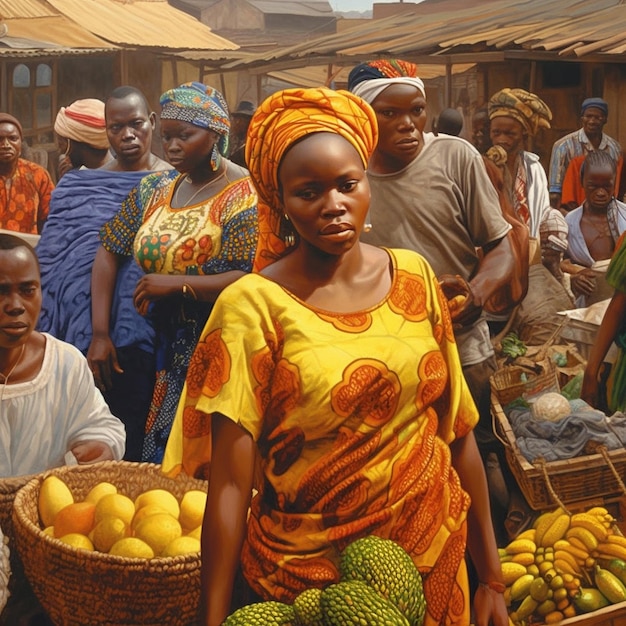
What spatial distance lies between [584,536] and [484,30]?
112 inches

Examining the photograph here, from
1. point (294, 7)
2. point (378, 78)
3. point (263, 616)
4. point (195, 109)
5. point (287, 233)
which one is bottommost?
point (263, 616)

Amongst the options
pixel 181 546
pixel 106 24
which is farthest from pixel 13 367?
pixel 106 24

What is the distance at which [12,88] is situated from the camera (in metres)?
6.86

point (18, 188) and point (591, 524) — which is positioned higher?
point (18, 188)

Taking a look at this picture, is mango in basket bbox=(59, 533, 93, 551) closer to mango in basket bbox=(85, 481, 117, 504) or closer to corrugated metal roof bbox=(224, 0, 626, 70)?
mango in basket bbox=(85, 481, 117, 504)

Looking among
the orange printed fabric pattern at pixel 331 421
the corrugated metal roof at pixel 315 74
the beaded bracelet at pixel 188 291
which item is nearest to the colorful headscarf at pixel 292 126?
the orange printed fabric pattern at pixel 331 421

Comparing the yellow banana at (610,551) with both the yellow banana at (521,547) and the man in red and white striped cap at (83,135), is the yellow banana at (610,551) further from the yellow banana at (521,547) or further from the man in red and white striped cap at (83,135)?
the man in red and white striped cap at (83,135)

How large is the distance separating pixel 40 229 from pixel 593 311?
8.18 feet

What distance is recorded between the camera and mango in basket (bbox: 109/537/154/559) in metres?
3.17

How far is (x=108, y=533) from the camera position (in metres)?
3.25

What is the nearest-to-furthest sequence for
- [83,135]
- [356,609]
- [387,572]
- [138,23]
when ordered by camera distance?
1. [356,609]
2. [387,572]
3. [83,135]
4. [138,23]

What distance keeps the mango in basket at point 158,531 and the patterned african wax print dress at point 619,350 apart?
194cm

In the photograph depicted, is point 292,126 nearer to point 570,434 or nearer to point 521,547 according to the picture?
point 521,547

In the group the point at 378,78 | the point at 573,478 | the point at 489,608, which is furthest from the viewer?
the point at 573,478
